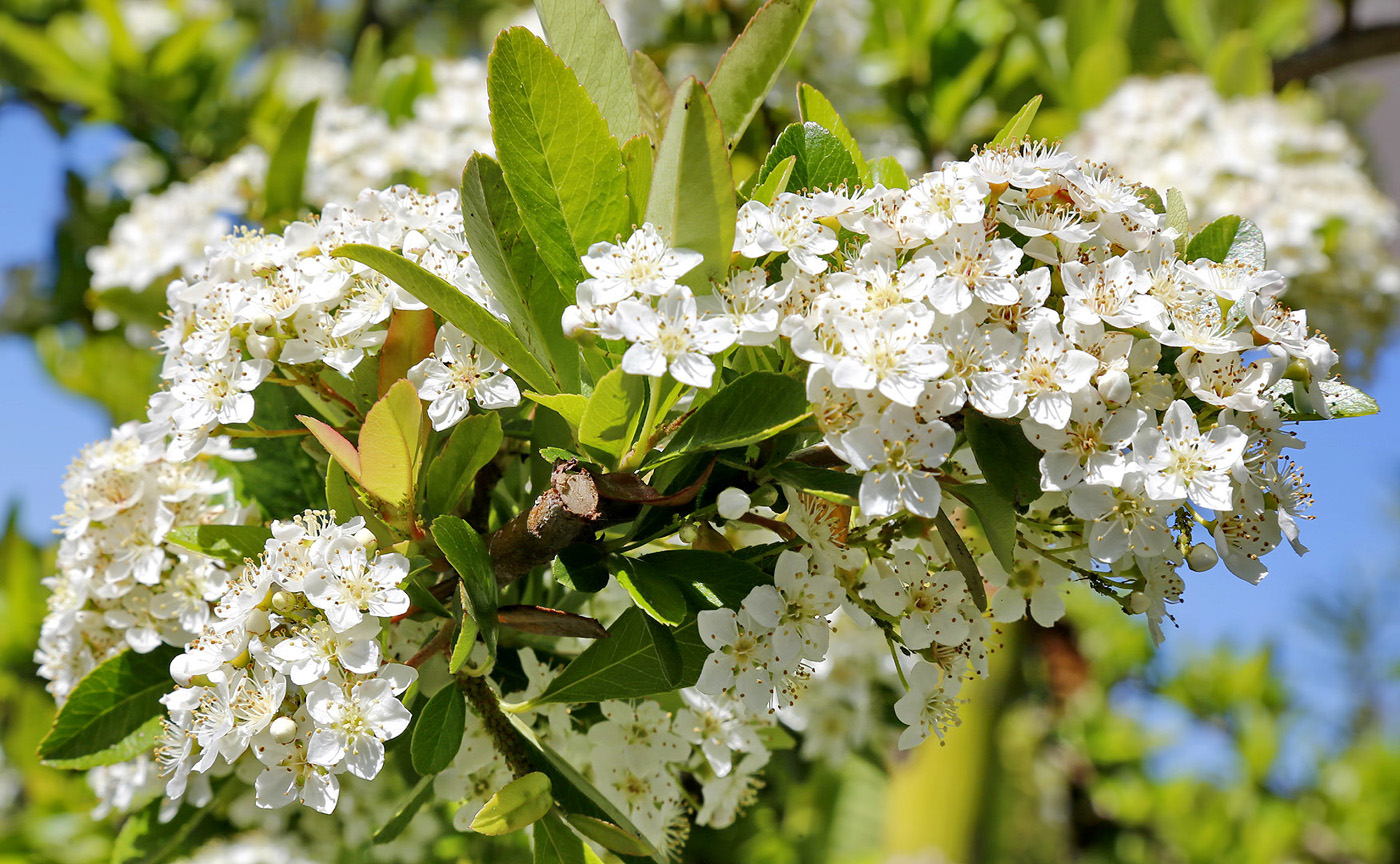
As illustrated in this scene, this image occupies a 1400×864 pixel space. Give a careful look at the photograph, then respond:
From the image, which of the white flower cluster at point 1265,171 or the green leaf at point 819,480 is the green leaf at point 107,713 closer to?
the green leaf at point 819,480

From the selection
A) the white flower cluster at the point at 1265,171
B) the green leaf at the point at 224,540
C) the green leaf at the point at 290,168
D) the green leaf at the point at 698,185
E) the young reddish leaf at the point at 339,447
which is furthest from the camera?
the white flower cluster at the point at 1265,171

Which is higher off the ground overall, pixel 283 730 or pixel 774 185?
Result: pixel 774 185

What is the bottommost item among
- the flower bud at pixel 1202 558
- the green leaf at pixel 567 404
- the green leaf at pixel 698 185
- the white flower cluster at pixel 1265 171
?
the white flower cluster at pixel 1265 171

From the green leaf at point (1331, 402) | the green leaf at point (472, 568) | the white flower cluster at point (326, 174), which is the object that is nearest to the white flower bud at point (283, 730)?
the green leaf at point (472, 568)

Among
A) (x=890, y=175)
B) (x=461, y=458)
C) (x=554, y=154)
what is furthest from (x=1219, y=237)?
(x=461, y=458)

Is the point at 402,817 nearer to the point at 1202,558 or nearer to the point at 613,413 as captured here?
the point at 613,413

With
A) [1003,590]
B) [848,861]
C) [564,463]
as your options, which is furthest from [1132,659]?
[564,463]

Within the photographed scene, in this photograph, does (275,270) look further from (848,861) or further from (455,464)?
(848,861)
